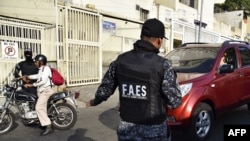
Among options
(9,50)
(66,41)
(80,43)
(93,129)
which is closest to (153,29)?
(93,129)

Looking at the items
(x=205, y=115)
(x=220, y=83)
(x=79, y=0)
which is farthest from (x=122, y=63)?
(x=79, y=0)

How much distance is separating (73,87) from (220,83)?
6.09 metres

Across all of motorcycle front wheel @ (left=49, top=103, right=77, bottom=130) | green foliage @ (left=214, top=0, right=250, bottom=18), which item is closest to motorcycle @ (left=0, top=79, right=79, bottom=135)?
motorcycle front wheel @ (left=49, top=103, right=77, bottom=130)

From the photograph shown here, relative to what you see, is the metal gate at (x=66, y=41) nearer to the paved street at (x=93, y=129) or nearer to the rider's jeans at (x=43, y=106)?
the paved street at (x=93, y=129)

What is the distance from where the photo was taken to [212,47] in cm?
544

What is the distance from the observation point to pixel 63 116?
5.28 meters

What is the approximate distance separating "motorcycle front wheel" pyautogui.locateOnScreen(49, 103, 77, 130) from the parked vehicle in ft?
7.11

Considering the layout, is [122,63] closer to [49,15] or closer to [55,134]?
[55,134]

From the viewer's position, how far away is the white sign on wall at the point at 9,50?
7598 mm

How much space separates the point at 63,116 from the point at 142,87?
3.53 meters

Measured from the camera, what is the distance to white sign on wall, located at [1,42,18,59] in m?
7.60

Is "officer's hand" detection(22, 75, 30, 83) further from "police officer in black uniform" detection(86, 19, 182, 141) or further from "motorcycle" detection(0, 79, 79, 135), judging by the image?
"police officer in black uniform" detection(86, 19, 182, 141)

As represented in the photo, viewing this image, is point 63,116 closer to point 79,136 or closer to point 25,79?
point 79,136

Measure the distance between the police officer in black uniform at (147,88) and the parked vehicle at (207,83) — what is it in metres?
1.99
